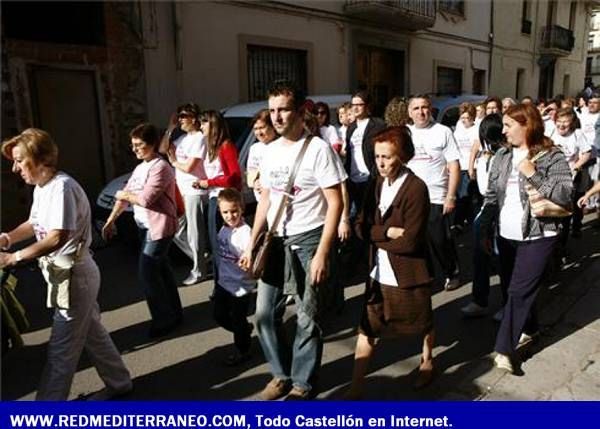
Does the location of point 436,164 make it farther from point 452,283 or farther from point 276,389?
point 276,389

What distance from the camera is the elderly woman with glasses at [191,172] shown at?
4762 mm

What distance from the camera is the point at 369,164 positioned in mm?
4922

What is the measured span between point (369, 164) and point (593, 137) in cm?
375

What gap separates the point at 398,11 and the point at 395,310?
12.0 m

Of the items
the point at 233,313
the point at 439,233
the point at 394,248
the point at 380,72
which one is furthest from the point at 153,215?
the point at 380,72

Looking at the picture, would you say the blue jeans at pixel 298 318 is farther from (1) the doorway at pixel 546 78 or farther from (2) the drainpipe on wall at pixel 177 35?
(1) the doorway at pixel 546 78

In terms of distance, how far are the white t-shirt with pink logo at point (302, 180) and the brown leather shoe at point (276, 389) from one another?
0.92m

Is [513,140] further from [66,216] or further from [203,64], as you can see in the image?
[203,64]

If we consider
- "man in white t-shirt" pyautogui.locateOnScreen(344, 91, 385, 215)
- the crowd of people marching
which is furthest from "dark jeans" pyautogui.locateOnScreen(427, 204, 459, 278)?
"man in white t-shirt" pyautogui.locateOnScreen(344, 91, 385, 215)

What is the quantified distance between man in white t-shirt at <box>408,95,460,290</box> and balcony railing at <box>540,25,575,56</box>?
71.8 feet

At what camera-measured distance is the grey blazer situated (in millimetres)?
3008

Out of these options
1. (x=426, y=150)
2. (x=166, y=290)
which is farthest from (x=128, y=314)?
(x=426, y=150)

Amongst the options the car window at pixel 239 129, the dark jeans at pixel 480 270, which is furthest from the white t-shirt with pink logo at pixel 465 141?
the car window at pixel 239 129

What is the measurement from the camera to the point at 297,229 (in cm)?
275
